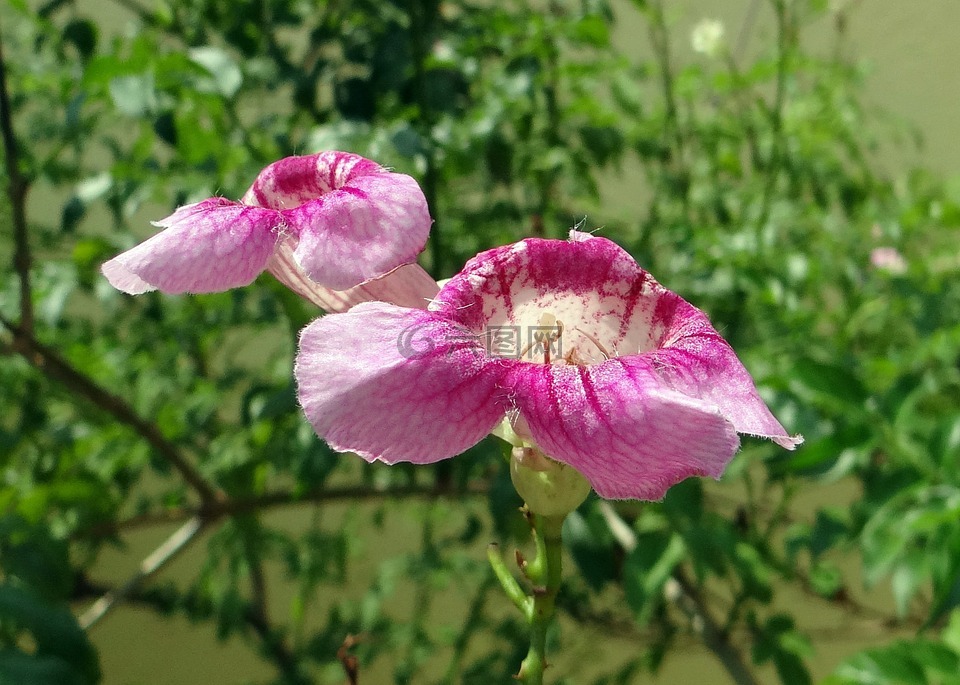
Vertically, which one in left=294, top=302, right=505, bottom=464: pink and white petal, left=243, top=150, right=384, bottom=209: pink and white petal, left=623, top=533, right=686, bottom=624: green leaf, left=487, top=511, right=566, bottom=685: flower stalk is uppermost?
left=243, top=150, right=384, bottom=209: pink and white petal

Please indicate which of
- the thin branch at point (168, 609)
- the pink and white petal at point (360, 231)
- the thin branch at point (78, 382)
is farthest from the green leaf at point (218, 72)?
the thin branch at point (168, 609)

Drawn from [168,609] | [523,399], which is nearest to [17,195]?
[523,399]

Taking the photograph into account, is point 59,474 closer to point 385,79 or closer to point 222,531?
point 222,531

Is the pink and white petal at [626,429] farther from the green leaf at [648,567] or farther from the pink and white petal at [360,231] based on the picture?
the green leaf at [648,567]

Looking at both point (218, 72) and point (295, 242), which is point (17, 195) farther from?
point (295, 242)

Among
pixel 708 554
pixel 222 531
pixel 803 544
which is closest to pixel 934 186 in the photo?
pixel 803 544

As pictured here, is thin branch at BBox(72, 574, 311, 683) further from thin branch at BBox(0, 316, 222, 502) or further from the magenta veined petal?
the magenta veined petal

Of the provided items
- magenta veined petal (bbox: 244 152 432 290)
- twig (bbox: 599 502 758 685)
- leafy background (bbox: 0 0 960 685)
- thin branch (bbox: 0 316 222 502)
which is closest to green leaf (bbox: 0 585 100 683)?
leafy background (bbox: 0 0 960 685)
